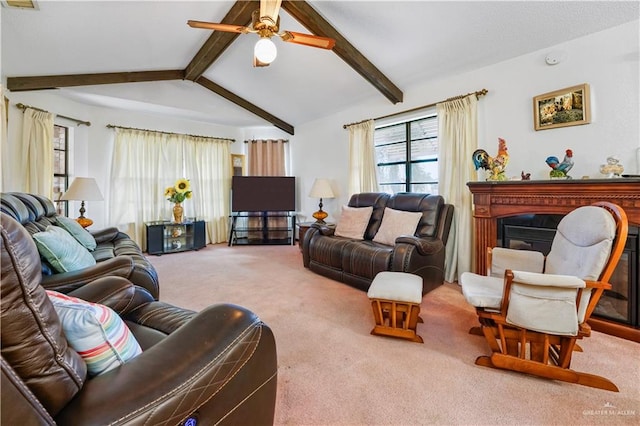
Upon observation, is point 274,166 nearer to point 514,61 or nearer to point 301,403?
point 514,61

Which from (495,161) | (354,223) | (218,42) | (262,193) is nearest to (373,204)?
(354,223)

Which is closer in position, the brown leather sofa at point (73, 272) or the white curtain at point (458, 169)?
the brown leather sofa at point (73, 272)

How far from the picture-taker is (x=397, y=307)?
2.08m

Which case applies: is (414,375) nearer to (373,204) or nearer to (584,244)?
(584,244)

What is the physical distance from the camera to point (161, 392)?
71 cm

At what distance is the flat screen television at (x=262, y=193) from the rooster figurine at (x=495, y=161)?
358cm

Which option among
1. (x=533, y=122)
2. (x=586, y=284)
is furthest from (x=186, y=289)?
(x=533, y=122)

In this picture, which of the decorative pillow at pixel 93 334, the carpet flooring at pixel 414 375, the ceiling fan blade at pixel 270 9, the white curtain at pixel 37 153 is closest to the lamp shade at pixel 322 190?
the carpet flooring at pixel 414 375

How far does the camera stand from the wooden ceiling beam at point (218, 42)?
288cm

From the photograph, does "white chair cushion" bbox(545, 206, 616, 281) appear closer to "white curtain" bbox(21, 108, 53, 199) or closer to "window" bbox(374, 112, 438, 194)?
"window" bbox(374, 112, 438, 194)

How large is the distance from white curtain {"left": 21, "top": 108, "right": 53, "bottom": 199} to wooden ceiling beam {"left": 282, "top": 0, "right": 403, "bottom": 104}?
11.8ft

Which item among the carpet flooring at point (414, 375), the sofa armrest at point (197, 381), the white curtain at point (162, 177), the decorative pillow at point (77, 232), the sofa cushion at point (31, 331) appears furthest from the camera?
the white curtain at point (162, 177)

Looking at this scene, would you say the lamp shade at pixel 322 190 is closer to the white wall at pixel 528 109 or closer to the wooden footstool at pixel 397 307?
the white wall at pixel 528 109

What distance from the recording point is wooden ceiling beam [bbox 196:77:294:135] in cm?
473
